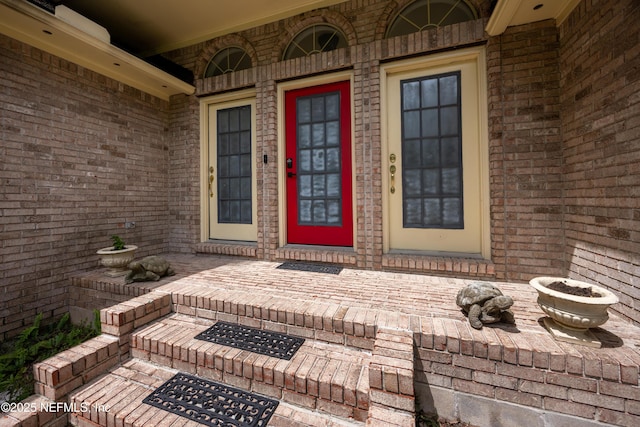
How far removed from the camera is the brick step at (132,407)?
1479mm

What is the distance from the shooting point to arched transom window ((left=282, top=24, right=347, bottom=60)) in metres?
3.31

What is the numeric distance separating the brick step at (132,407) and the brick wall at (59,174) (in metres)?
1.77

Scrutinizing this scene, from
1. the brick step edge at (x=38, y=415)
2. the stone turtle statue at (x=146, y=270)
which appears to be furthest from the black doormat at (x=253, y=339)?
the stone turtle statue at (x=146, y=270)

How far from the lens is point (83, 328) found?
2.87 m

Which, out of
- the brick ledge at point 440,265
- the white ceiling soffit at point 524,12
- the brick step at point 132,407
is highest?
the white ceiling soffit at point 524,12

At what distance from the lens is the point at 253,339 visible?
6.47 ft

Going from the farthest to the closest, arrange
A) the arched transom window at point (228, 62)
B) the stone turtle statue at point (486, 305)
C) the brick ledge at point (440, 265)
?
the arched transom window at point (228, 62), the brick ledge at point (440, 265), the stone turtle statue at point (486, 305)

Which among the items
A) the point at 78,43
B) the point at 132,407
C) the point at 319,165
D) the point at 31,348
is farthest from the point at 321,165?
the point at 31,348

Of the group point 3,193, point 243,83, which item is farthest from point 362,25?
point 3,193

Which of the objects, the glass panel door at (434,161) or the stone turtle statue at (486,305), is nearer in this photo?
the stone turtle statue at (486,305)

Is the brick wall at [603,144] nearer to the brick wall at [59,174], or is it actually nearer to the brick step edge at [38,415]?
the brick step edge at [38,415]

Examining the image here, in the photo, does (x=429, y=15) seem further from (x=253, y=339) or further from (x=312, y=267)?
(x=253, y=339)

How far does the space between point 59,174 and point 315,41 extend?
131 inches

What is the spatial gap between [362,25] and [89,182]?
3.75 metres
